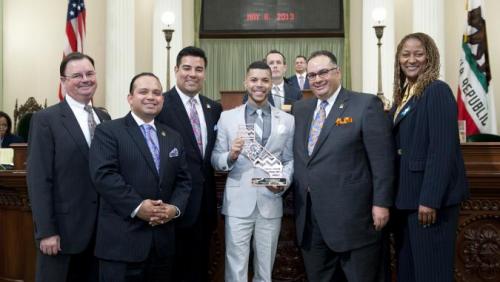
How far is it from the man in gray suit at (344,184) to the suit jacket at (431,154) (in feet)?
0.36

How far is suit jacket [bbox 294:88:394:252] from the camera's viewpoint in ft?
11.8

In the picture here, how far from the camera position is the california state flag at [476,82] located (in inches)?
334

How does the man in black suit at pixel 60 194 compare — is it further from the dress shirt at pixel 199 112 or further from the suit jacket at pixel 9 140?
the suit jacket at pixel 9 140

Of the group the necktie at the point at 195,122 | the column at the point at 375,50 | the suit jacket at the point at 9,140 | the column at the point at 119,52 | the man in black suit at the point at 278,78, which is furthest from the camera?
the column at the point at 375,50

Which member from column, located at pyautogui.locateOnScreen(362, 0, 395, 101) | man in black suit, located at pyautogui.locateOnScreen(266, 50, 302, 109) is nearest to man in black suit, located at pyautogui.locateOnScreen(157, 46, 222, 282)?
man in black suit, located at pyautogui.locateOnScreen(266, 50, 302, 109)

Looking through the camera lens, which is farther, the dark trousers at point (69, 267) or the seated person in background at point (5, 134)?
the seated person in background at point (5, 134)

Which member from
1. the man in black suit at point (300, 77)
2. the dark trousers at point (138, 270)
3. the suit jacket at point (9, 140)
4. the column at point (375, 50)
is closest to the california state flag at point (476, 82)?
the man in black suit at point (300, 77)

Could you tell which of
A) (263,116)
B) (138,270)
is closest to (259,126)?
(263,116)

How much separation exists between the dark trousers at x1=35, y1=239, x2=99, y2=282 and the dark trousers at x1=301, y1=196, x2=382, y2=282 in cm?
136

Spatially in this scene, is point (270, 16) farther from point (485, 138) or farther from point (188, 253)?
point (188, 253)

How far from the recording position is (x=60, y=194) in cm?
364

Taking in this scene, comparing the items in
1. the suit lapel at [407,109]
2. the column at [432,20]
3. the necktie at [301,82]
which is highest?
the column at [432,20]

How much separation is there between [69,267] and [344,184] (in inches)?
70.7

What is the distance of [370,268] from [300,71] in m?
5.32
